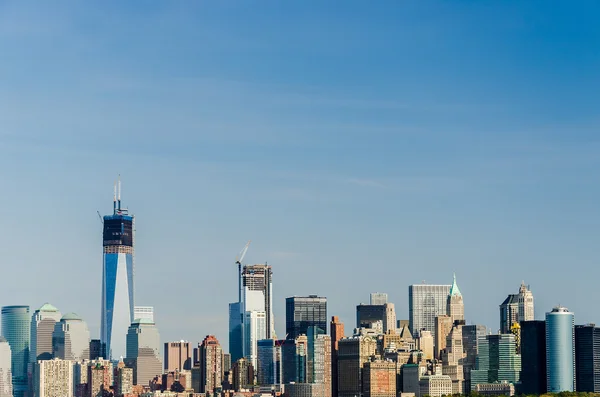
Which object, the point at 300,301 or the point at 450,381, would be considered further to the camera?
the point at 300,301

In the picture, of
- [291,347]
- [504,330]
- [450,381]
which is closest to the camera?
[450,381]

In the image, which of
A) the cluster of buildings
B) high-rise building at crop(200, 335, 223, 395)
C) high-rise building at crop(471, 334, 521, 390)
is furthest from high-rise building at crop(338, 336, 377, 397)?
high-rise building at crop(200, 335, 223, 395)

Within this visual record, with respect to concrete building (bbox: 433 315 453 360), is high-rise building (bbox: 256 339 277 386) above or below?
below

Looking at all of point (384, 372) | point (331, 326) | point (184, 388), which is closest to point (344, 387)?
point (384, 372)

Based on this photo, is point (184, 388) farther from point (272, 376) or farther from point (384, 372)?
point (384, 372)

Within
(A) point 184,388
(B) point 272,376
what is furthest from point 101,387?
(B) point 272,376

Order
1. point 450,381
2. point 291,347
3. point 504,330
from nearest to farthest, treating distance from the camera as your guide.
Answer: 1. point 450,381
2. point 291,347
3. point 504,330

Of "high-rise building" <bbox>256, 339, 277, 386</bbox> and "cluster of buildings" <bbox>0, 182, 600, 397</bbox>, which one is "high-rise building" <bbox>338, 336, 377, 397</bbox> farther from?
"high-rise building" <bbox>256, 339, 277, 386</bbox>
